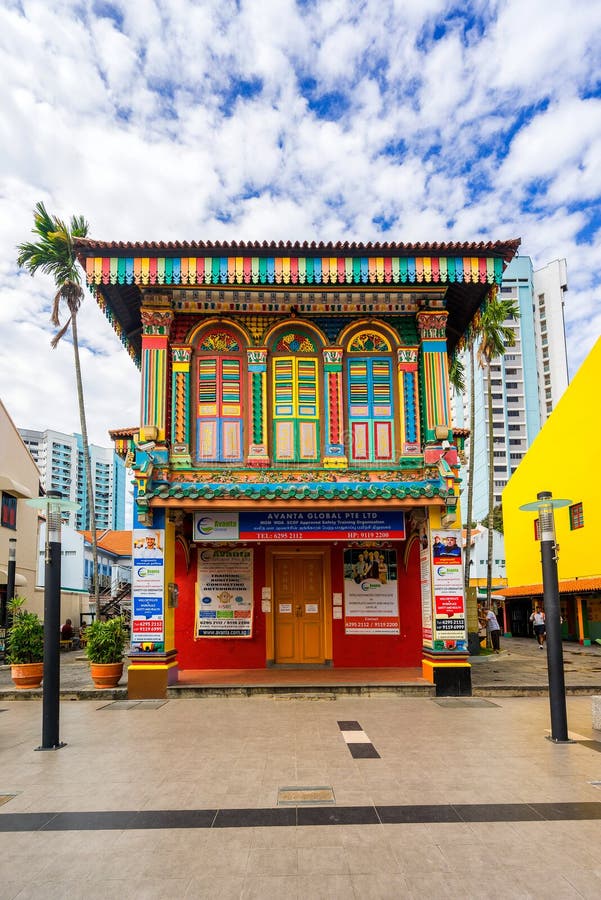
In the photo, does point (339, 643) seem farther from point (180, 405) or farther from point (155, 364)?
point (155, 364)

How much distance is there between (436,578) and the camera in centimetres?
1133

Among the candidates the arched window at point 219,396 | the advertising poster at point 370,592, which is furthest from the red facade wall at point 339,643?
the arched window at point 219,396

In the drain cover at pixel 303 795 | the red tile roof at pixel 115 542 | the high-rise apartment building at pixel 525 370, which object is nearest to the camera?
the drain cover at pixel 303 795

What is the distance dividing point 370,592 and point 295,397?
4.30 metres

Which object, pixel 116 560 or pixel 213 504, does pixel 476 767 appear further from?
pixel 116 560

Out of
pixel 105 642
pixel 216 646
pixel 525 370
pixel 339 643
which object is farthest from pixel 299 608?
pixel 525 370

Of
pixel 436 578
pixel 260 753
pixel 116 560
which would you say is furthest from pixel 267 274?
pixel 116 560

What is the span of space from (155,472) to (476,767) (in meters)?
6.98

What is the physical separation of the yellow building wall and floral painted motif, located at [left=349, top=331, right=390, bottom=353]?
41.8 feet

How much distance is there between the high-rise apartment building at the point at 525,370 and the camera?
250ft

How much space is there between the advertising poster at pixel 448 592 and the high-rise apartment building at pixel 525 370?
65.7 m

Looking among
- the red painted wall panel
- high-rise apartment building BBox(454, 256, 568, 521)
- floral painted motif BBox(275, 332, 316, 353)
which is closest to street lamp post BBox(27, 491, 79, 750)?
the red painted wall panel

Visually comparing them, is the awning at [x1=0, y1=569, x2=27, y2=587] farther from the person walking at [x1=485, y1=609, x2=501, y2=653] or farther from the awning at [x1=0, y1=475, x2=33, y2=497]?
the person walking at [x1=485, y1=609, x2=501, y2=653]

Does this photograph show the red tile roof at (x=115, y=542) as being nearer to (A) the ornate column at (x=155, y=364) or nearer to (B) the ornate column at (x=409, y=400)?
(A) the ornate column at (x=155, y=364)
